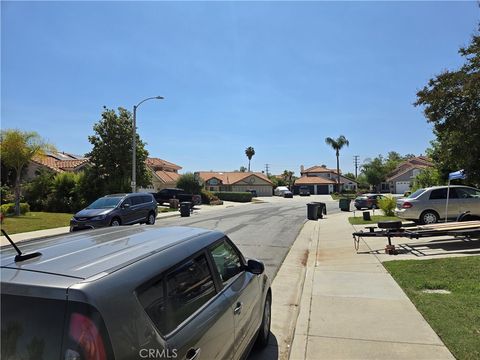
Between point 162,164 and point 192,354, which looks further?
point 162,164

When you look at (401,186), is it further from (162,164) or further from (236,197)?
(162,164)

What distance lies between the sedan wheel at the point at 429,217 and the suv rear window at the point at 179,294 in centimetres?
1575

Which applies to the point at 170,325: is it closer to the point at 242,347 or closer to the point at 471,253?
the point at 242,347

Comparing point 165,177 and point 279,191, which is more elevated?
point 165,177

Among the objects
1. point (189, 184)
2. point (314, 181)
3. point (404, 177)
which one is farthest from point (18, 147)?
point (314, 181)

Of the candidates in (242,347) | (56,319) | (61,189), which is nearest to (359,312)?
(242,347)

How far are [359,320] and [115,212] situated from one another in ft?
44.6

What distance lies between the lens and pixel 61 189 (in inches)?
1260

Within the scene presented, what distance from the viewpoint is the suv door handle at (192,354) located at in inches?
101

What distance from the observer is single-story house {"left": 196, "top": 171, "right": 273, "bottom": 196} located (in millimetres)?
88625

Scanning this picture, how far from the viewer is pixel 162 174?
63219mm

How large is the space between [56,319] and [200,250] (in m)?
1.52

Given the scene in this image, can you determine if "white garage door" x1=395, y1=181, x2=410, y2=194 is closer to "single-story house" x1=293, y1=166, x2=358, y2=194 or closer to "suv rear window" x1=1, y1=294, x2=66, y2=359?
"single-story house" x1=293, y1=166, x2=358, y2=194

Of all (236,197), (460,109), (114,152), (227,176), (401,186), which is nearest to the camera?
(460,109)
